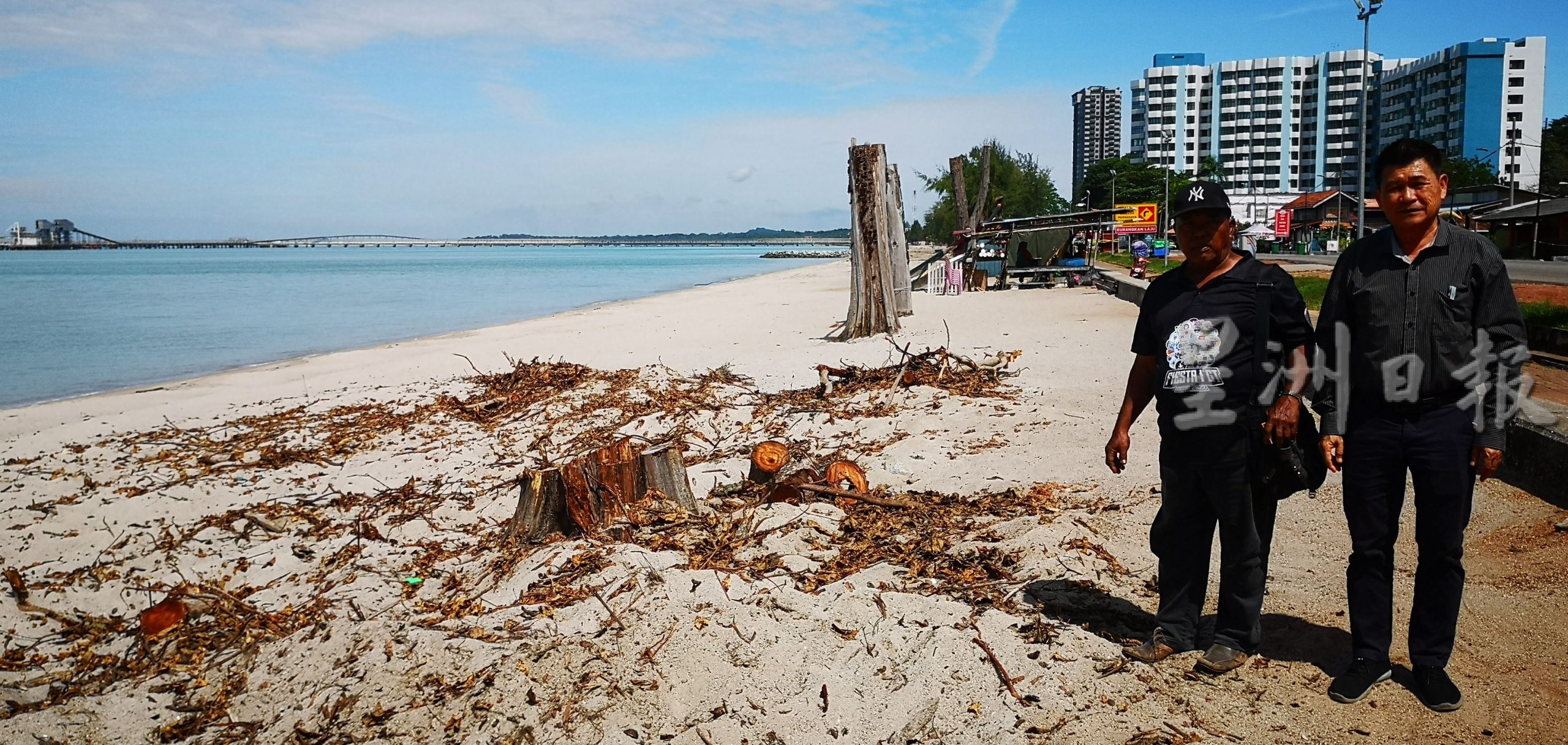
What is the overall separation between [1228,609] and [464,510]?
473cm

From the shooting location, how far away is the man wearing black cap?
3391mm

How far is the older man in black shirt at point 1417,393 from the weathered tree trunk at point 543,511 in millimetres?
3708

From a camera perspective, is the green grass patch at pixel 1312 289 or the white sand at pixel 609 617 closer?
the white sand at pixel 609 617

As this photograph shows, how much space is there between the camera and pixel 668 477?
5.68 metres

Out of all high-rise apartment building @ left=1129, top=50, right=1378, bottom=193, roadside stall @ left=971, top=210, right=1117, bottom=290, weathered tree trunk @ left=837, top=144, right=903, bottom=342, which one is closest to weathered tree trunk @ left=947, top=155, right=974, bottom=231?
roadside stall @ left=971, top=210, right=1117, bottom=290

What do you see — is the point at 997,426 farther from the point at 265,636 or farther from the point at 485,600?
the point at 265,636

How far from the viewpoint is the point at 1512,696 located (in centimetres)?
341

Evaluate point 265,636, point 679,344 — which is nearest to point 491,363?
point 679,344

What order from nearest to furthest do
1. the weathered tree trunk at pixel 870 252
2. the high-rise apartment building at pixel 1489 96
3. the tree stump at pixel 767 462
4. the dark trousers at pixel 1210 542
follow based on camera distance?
the dark trousers at pixel 1210 542 → the tree stump at pixel 767 462 → the weathered tree trunk at pixel 870 252 → the high-rise apartment building at pixel 1489 96

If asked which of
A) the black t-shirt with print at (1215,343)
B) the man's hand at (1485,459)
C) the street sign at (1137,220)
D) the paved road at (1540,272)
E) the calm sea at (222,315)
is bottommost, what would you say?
the calm sea at (222,315)

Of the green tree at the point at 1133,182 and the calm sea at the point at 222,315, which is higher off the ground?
the green tree at the point at 1133,182

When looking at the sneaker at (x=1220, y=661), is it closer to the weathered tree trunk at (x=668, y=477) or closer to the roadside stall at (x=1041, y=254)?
the weathered tree trunk at (x=668, y=477)

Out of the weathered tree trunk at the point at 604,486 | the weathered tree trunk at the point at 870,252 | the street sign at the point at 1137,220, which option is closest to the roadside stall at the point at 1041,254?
the street sign at the point at 1137,220

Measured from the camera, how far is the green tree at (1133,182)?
8738 cm
